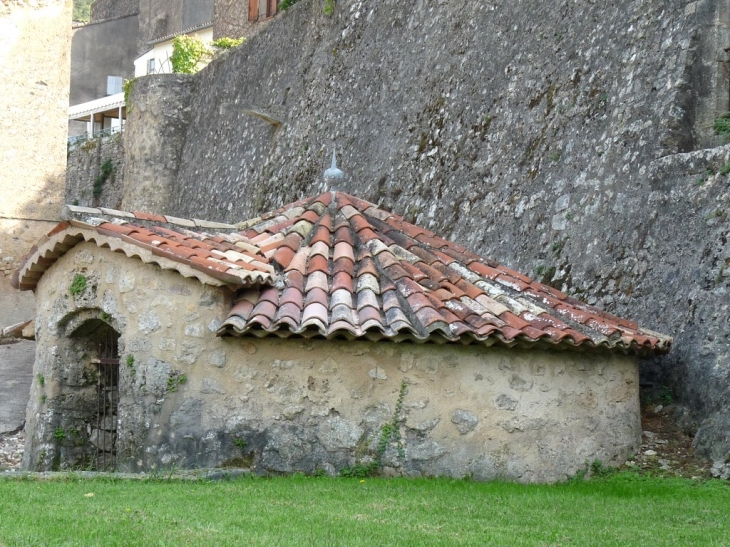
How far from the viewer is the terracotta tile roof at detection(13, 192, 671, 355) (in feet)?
29.7

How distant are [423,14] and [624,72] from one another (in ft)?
20.5

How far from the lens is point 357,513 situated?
24.0 ft

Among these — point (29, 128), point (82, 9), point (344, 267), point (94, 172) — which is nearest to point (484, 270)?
point (344, 267)

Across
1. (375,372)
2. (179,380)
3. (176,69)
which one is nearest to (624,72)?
(375,372)

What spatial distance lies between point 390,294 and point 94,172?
2352 cm

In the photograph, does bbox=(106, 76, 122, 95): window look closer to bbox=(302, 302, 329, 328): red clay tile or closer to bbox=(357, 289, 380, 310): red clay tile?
bbox=(357, 289, 380, 310): red clay tile

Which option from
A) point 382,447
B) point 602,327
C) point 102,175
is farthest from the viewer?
point 102,175

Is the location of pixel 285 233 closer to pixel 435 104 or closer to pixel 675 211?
pixel 675 211

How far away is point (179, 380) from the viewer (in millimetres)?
9391

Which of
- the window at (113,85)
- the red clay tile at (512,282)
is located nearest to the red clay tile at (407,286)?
the red clay tile at (512,282)

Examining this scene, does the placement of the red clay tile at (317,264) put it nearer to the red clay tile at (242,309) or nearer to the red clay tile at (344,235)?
the red clay tile at (344,235)

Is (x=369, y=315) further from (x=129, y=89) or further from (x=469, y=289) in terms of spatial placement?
(x=129, y=89)

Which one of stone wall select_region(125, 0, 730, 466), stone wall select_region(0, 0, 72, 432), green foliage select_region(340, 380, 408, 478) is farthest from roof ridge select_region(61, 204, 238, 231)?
stone wall select_region(0, 0, 72, 432)

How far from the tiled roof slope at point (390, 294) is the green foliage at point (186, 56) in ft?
58.1
